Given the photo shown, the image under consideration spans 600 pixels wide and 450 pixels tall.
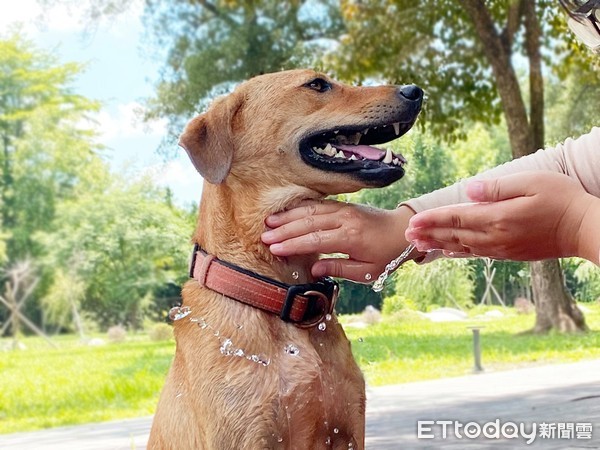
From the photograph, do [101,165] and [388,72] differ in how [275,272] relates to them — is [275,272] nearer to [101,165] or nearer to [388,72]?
[388,72]

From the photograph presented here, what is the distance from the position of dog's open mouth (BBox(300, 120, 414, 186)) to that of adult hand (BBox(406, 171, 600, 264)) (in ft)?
0.53

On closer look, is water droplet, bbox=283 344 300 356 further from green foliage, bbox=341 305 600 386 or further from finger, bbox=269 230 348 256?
green foliage, bbox=341 305 600 386

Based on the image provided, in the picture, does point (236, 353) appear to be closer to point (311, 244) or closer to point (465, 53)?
point (311, 244)

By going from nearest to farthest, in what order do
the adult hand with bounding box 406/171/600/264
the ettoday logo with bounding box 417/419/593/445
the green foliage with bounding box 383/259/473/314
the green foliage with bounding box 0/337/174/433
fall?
the adult hand with bounding box 406/171/600/264 < the ettoday logo with bounding box 417/419/593/445 < the green foliage with bounding box 383/259/473/314 < the green foliage with bounding box 0/337/174/433

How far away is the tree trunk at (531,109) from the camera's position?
3482 millimetres

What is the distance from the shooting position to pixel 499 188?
0.75 meters

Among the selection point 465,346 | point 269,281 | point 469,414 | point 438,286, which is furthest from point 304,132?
point 465,346

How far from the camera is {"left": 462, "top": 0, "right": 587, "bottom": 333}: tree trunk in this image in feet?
11.4

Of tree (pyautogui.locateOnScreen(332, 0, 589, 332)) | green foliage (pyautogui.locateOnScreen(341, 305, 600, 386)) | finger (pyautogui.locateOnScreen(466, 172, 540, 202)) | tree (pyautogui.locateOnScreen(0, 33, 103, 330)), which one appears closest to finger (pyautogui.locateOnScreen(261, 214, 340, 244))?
finger (pyautogui.locateOnScreen(466, 172, 540, 202))

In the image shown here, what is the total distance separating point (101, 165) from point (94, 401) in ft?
3.58

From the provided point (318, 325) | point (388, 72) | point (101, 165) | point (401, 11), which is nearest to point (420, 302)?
point (388, 72)

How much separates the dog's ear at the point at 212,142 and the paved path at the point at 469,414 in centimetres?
148

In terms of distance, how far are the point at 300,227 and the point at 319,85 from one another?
0.59ft

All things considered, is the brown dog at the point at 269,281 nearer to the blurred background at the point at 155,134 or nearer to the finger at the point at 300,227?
the finger at the point at 300,227
